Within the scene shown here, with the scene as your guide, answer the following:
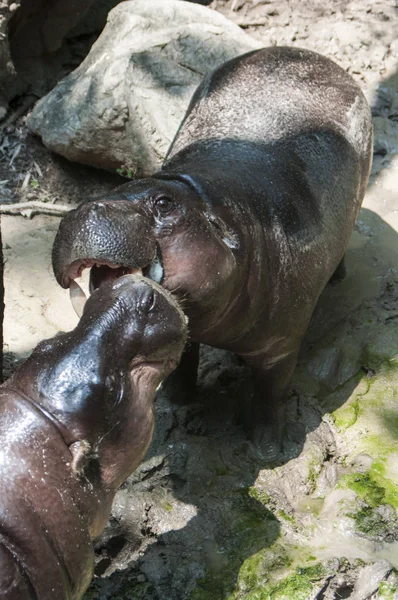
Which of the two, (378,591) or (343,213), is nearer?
(378,591)

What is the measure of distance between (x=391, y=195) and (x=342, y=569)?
10.9ft

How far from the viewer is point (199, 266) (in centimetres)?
279

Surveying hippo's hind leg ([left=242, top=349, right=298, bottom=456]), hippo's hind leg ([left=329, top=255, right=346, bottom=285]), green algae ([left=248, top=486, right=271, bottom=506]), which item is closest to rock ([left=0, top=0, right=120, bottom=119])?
hippo's hind leg ([left=329, top=255, right=346, bottom=285])

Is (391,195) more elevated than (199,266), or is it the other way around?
(199,266)

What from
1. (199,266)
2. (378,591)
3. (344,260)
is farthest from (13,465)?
(344,260)

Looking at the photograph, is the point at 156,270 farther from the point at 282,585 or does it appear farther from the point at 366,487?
the point at 366,487

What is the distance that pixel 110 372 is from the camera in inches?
83.4

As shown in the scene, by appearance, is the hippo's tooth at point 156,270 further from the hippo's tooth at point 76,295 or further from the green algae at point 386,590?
the green algae at point 386,590

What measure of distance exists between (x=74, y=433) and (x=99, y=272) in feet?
2.96

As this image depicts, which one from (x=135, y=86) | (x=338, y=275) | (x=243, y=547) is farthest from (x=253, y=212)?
(x=135, y=86)

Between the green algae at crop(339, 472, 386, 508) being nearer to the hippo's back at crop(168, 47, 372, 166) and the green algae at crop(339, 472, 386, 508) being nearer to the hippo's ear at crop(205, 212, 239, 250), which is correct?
the hippo's ear at crop(205, 212, 239, 250)

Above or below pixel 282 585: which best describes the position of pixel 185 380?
below

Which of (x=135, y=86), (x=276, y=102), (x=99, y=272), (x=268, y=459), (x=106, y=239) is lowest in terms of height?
(x=268, y=459)

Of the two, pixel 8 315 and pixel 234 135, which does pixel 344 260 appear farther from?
pixel 8 315
